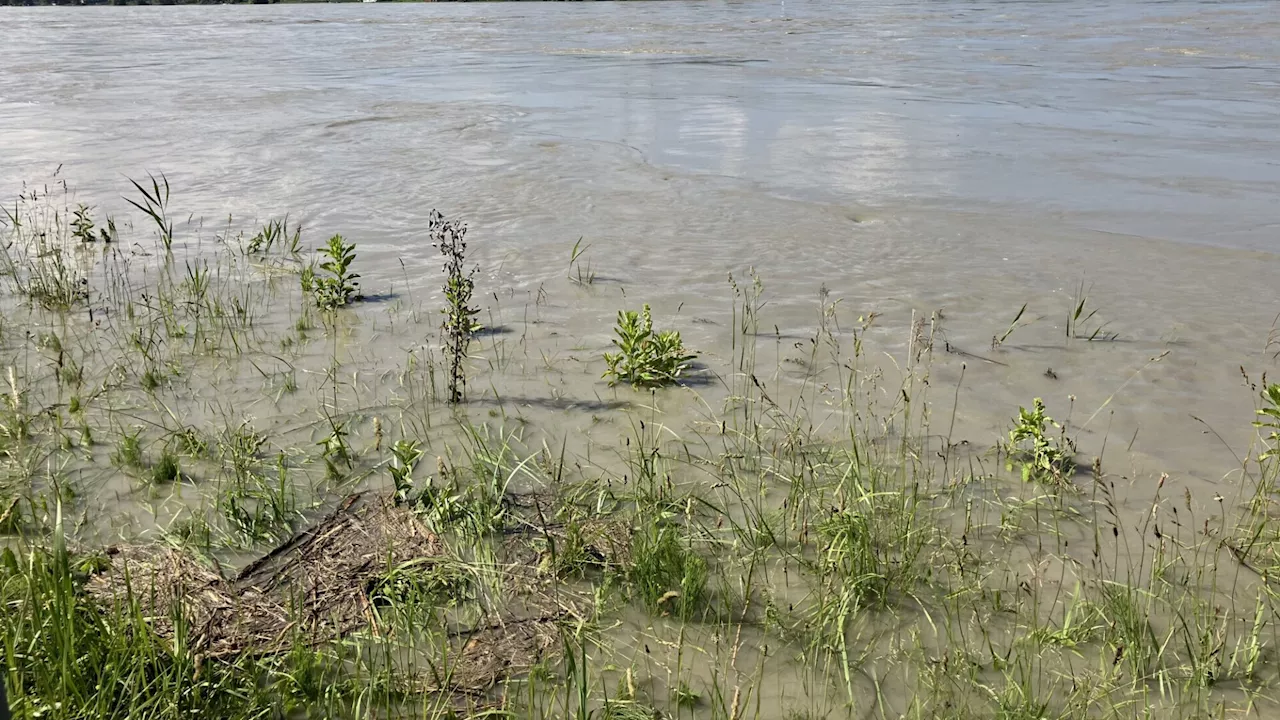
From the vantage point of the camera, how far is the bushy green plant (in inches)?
219

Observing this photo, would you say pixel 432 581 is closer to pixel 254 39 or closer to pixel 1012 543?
pixel 1012 543

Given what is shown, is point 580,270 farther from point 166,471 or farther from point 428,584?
point 428,584

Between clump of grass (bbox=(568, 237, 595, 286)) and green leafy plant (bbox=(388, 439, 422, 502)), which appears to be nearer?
green leafy plant (bbox=(388, 439, 422, 502))

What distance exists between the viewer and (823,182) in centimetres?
1071

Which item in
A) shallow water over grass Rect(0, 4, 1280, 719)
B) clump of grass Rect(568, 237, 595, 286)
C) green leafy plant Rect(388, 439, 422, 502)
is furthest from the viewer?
clump of grass Rect(568, 237, 595, 286)

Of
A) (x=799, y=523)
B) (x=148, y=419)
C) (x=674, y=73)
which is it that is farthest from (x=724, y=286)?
(x=674, y=73)

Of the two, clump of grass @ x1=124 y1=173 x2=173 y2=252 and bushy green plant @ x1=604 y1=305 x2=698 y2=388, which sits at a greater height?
clump of grass @ x1=124 y1=173 x2=173 y2=252

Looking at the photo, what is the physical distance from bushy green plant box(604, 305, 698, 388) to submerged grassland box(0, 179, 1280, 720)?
0.02 meters

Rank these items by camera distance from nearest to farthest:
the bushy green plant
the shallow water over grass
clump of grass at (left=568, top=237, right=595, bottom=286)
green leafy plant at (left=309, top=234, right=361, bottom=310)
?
the shallow water over grass → the bushy green plant → green leafy plant at (left=309, top=234, right=361, bottom=310) → clump of grass at (left=568, top=237, right=595, bottom=286)

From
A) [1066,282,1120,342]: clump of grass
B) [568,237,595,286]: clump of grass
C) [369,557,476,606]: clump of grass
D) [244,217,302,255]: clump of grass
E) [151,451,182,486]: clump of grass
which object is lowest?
[369,557,476,606]: clump of grass

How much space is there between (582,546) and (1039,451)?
7.09 feet

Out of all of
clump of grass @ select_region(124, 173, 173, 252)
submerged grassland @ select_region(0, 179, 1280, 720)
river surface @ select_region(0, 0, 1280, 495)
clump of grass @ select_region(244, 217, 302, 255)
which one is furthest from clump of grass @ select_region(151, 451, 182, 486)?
clump of grass @ select_region(244, 217, 302, 255)

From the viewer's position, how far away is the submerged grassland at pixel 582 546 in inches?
123

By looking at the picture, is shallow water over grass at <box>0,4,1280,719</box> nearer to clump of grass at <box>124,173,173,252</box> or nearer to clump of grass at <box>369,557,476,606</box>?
clump of grass at <box>369,557,476,606</box>
